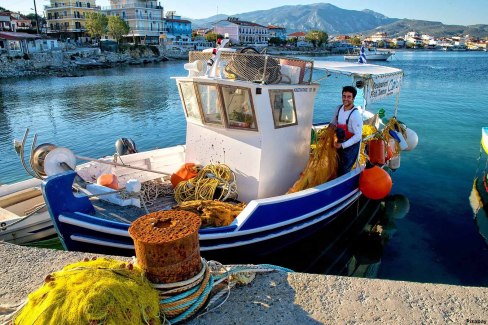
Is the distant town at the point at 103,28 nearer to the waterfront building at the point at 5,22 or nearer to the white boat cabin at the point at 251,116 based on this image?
the waterfront building at the point at 5,22

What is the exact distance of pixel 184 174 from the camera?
22.6 ft

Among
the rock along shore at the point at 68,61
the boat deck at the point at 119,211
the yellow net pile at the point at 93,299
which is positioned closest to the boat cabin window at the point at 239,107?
the boat deck at the point at 119,211

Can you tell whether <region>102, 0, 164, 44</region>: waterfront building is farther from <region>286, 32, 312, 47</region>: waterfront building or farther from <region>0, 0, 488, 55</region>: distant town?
<region>286, 32, 312, 47</region>: waterfront building

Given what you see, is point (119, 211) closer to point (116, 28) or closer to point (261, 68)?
point (261, 68)

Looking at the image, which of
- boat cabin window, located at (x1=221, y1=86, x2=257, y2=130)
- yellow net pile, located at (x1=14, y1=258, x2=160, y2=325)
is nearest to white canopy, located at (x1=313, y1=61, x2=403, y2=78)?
boat cabin window, located at (x1=221, y1=86, x2=257, y2=130)

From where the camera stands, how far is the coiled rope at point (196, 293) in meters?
2.83

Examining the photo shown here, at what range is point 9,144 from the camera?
1783cm

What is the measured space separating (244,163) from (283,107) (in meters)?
1.22

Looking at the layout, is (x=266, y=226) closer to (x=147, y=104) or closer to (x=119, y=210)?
(x=119, y=210)

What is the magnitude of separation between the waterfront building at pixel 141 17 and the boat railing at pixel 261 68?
9243cm

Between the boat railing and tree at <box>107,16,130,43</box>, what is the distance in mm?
82667

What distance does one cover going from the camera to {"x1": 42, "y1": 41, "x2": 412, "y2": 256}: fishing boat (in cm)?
547

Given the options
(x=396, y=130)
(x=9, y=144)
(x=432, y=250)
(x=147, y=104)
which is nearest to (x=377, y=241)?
(x=432, y=250)

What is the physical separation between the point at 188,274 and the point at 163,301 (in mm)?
266
